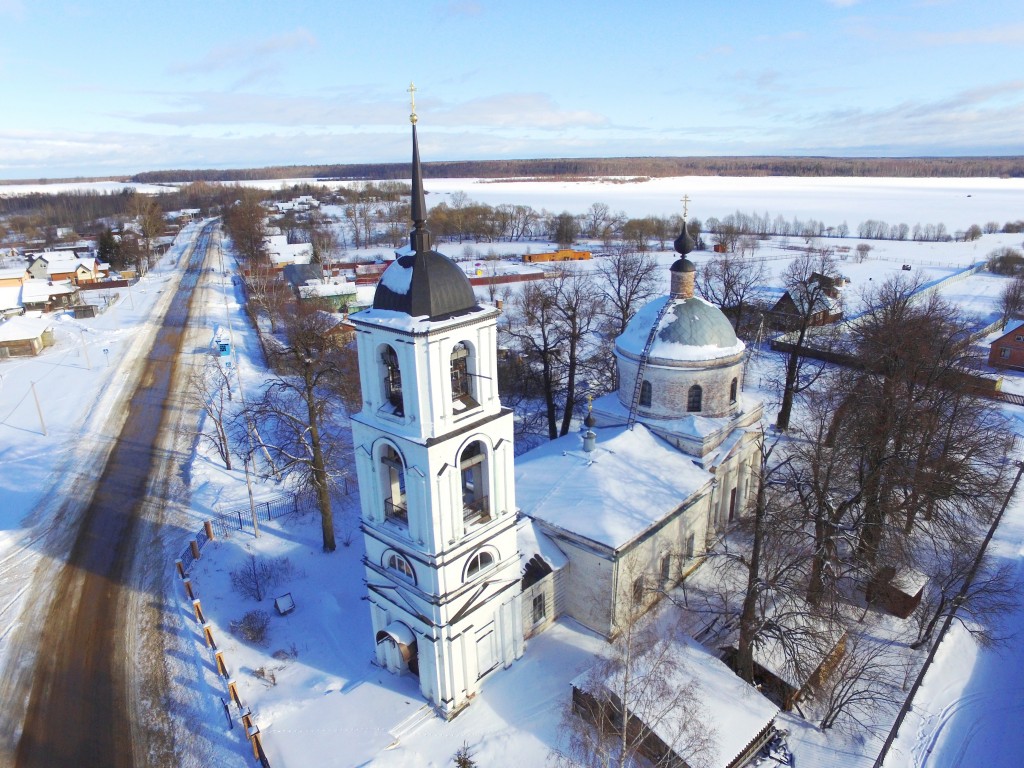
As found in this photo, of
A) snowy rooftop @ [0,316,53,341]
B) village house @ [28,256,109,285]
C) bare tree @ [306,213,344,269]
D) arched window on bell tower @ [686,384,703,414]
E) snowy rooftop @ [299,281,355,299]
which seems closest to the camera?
arched window on bell tower @ [686,384,703,414]

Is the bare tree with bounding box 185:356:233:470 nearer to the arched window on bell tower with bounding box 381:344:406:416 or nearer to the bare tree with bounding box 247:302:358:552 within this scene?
the bare tree with bounding box 247:302:358:552

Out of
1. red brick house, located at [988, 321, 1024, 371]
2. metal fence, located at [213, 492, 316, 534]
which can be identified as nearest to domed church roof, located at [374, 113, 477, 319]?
metal fence, located at [213, 492, 316, 534]

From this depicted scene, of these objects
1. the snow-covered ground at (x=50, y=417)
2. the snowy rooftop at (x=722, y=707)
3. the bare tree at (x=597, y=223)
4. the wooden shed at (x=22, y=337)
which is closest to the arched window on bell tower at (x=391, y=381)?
the snowy rooftop at (x=722, y=707)

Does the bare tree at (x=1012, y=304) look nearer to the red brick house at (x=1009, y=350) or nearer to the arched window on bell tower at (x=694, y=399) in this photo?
the red brick house at (x=1009, y=350)

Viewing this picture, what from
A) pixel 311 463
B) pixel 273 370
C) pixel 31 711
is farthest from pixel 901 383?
pixel 273 370

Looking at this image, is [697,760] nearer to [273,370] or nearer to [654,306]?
[654,306]
